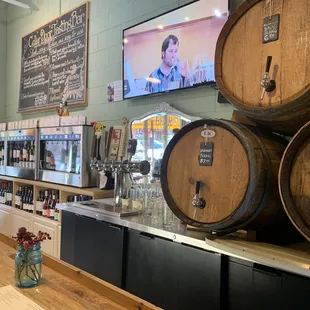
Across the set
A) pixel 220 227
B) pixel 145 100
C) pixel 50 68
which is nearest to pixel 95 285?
pixel 220 227

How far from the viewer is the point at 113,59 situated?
330cm

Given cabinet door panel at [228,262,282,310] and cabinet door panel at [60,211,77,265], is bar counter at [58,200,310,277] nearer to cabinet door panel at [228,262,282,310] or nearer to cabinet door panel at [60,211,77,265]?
cabinet door panel at [228,262,282,310]

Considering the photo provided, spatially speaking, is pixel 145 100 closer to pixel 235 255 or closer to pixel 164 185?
pixel 164 185

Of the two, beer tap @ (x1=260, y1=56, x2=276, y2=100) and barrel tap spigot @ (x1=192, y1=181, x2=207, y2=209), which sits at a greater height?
beer tap @ (x1=260, y1=56, x2=276, y2=100)

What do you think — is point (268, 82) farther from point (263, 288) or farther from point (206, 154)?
point (263, 288)

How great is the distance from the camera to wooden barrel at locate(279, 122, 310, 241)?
3.47ft

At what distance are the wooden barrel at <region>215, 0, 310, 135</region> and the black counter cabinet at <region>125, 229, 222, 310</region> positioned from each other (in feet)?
2.16

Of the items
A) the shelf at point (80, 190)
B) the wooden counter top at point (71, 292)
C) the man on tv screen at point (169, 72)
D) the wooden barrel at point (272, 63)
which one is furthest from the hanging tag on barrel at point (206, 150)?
the shelf at point (80, 190)

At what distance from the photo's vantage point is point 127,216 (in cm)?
200

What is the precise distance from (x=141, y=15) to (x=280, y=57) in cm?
216

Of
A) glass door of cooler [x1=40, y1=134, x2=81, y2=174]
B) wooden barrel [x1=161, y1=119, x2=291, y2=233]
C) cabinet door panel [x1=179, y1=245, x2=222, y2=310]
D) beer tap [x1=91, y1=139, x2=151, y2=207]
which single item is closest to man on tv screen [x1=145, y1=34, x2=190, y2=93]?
beer tap [x1=91, y1=139, x2=151, y2=207]

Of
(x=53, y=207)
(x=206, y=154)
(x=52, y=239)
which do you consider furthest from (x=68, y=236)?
(x=206, y=154)

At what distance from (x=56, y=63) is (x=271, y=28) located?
3375 millimetres

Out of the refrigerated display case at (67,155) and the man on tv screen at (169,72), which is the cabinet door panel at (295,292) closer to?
the man on tv screen at (169,72)
